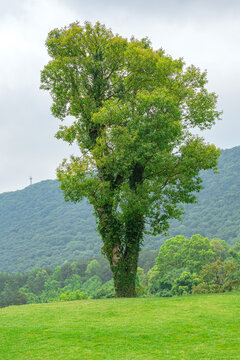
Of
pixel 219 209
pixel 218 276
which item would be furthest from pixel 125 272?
pixel 219 209

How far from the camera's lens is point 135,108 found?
19.1 meters

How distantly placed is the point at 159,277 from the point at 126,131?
1783 inches

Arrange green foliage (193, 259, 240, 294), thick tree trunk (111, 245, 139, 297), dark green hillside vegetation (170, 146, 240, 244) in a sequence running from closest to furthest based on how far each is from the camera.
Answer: thick tree trunk (111, 245, 139, 297) < green foliage (193, 259, 240, 294) < dark green hillside vegetation (170, 146, 240, 244)

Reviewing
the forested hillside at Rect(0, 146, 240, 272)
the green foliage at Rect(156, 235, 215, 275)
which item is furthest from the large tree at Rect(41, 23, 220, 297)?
the forested hillside at Rect(0, 146, 240, 272)

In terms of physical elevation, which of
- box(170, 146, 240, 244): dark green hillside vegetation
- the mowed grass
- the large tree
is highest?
box(170, 146, 240, 244): dark green hillside vegetation

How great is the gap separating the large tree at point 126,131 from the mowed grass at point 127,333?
19.6 feet

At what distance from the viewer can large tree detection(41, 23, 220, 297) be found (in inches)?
725

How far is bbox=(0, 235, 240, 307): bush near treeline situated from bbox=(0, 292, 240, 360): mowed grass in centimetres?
1035

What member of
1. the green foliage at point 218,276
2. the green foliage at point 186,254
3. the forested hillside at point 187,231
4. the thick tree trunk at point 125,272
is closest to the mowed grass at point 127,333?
the thick tree trunk at point 125,272

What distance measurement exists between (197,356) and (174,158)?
11.8 m

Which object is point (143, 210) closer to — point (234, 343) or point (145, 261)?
point (234, 343)

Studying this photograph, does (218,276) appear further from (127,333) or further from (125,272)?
(127,333)

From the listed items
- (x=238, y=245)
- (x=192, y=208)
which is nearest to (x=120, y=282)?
(x=238, y=245)

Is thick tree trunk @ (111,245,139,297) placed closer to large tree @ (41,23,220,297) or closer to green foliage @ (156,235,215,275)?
large tree @ (41,23,220,297)
